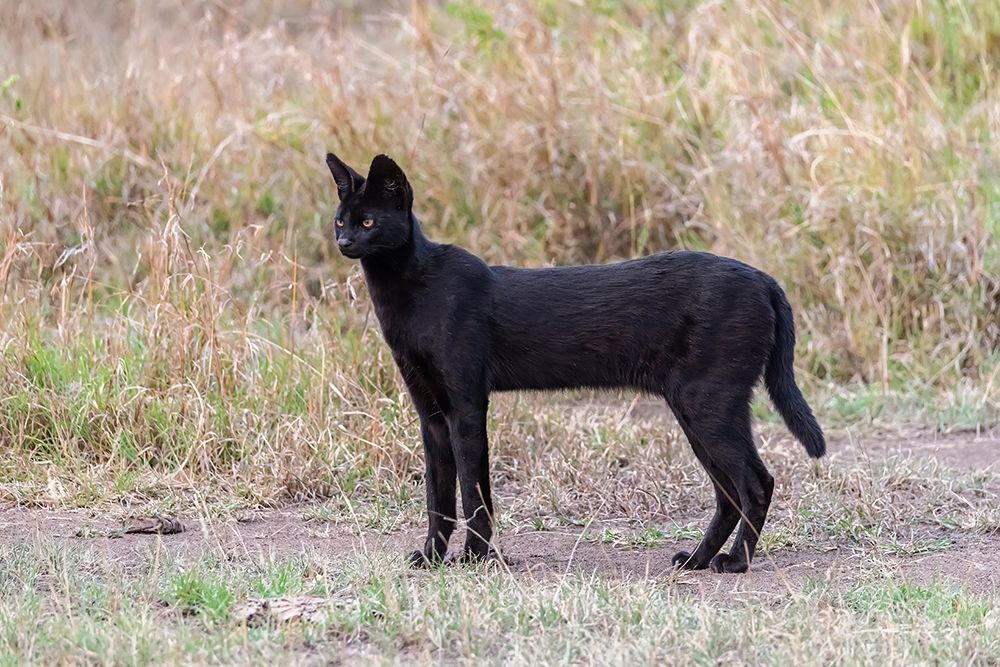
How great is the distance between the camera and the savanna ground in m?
3.72

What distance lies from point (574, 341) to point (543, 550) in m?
0.79

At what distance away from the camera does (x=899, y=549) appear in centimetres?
462

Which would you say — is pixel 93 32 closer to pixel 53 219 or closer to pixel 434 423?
pixel 53 219

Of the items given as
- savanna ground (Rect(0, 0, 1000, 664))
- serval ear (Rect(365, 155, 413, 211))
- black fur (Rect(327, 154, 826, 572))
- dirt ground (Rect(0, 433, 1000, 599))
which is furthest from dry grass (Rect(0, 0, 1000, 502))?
serval ear (Rect(365, 155, 413, 211))

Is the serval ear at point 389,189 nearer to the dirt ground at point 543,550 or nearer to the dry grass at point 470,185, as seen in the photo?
the dirt ground at point 543,550

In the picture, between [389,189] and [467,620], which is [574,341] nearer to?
[389,189]

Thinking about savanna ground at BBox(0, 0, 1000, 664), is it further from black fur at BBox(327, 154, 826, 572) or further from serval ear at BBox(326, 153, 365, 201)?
serval ear at BBox(326, 153, 365, 201)

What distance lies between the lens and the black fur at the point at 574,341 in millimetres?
4477

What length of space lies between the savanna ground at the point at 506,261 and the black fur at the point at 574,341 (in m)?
0.32

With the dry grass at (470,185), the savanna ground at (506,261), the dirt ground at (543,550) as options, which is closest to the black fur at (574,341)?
the dirt ground at (543,550)

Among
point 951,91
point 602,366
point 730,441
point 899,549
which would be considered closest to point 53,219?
point 602,366

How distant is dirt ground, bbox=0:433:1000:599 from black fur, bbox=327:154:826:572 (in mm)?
195

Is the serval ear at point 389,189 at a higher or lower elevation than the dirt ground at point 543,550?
higher

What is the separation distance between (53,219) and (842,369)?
14.9 ft
